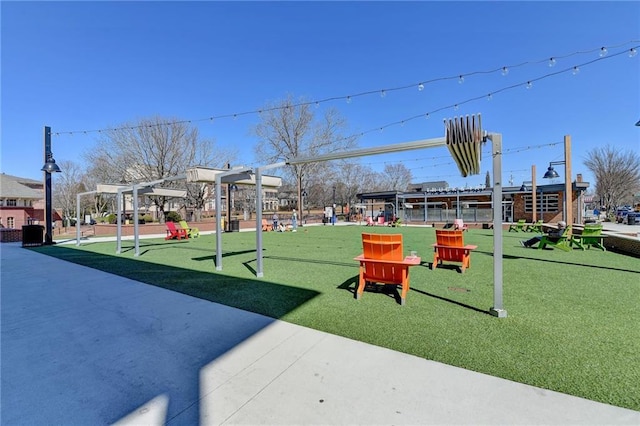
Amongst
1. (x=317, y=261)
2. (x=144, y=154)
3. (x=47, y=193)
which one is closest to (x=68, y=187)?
(x=144, y=154)

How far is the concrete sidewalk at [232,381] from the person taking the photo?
224 centimetres

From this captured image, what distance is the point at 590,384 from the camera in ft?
8.32

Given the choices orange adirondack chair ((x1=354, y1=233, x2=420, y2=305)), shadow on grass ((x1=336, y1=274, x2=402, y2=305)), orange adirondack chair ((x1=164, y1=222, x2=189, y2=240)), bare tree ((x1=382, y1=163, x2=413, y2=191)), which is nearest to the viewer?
orange adirondack chair ((x1=354, y1=233, x2=420, y2=305))

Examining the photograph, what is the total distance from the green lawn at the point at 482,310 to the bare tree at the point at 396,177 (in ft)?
177

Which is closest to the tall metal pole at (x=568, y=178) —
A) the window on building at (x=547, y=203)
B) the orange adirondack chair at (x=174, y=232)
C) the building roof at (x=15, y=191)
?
the orange adirondack chair at (x=174, y=232)

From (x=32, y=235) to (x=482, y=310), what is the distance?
711 inches

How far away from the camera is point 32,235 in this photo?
14.0 meters

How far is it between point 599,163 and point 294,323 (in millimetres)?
44201

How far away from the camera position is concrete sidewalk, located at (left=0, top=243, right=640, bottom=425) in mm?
2240

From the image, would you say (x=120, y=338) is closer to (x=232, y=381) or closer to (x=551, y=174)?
(x=232, y=381)

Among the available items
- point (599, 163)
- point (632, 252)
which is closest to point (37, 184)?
point (632, 252)

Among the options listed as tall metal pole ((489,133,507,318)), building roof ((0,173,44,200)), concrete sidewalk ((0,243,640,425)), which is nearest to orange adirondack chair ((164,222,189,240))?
concrete sidewalk ((0,243,640,425))

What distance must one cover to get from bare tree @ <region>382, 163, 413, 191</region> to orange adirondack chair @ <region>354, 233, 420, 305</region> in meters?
58.0

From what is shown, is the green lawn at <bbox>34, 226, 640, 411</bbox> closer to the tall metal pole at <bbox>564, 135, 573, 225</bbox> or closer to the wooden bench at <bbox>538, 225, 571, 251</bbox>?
the wooden bench at <bbox>538, 225, 571, 251</bbox>
